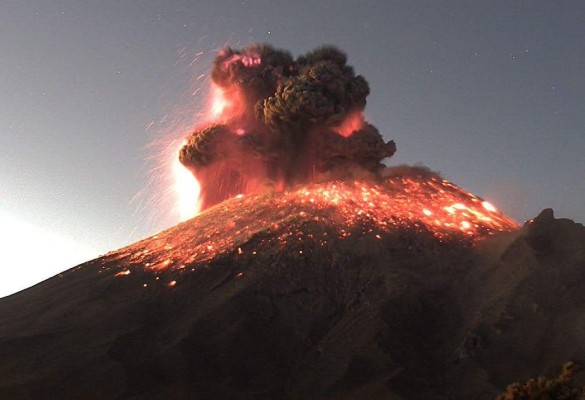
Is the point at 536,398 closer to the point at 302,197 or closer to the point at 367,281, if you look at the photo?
the point at 367,281

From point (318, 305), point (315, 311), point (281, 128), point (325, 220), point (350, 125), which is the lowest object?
point (315, 311)

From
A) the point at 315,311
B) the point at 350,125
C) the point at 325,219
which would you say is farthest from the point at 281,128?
the point at 315,311

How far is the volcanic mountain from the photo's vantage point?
14.0 metres

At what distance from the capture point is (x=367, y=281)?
59.9 ft

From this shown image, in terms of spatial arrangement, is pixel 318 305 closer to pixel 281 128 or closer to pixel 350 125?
pixel 281 128

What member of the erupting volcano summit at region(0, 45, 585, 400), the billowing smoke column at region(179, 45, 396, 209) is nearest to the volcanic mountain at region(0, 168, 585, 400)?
the erupting volcano summit at region(0, 45, 585, 400)

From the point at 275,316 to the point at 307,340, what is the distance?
1.51 meters

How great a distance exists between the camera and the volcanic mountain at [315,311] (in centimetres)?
1400

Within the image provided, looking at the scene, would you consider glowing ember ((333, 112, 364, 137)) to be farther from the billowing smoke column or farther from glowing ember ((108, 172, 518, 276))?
glowing ember ((108, 172, 518, 276))

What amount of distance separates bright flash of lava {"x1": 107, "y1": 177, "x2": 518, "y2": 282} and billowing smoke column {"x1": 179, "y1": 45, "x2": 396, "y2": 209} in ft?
8.70

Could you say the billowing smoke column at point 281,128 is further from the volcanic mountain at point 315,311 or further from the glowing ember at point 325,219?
the volcanic mountain at point 315,311

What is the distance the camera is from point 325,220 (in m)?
21.5

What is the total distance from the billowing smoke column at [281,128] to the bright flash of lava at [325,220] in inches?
104

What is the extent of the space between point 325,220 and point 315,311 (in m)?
5.11
